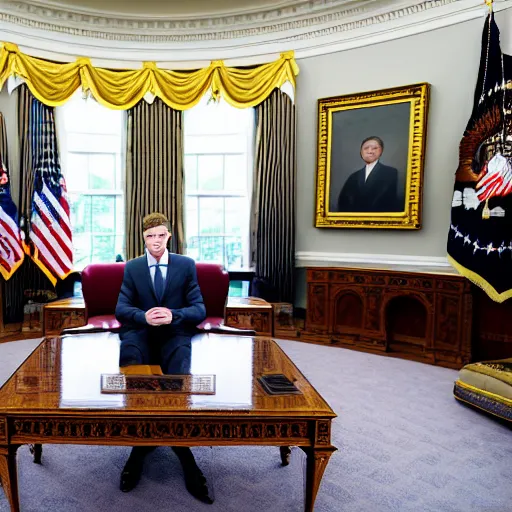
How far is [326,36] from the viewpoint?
5668 millimetres

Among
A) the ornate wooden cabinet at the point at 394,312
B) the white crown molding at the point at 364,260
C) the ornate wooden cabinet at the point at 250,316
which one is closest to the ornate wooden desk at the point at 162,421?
the ornate wooden cabinet at the point at 250,316

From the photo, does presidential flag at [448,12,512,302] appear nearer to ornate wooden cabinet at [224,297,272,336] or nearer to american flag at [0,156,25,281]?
ornate wooden cabinet at [224,297,272,336]

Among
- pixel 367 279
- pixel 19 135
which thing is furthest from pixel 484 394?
pixel 19 135

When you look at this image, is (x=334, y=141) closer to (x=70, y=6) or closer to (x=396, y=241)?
(x=396, y=241)

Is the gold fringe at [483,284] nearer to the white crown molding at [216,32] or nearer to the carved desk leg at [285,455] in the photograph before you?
the white crown molding at [216,32]

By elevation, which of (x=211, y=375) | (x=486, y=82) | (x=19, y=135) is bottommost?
(x=211, y=375)

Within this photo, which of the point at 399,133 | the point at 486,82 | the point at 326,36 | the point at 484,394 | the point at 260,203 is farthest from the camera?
the point at 260,203

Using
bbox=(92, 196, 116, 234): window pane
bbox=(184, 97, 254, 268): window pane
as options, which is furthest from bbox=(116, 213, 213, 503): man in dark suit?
bbox=(92, 196, 116, 234): window pane

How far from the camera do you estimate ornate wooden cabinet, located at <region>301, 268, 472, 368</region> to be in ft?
15.6

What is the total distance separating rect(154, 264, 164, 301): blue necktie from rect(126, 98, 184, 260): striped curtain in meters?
3.26

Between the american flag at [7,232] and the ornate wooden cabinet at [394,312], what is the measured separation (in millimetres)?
3474

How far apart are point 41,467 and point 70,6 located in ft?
17.4

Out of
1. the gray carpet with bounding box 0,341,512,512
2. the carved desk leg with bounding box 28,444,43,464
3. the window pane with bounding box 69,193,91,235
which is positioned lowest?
the gray carpet with bounding box 0,341,512,512

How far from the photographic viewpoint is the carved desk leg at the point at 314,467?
6.27 ft
